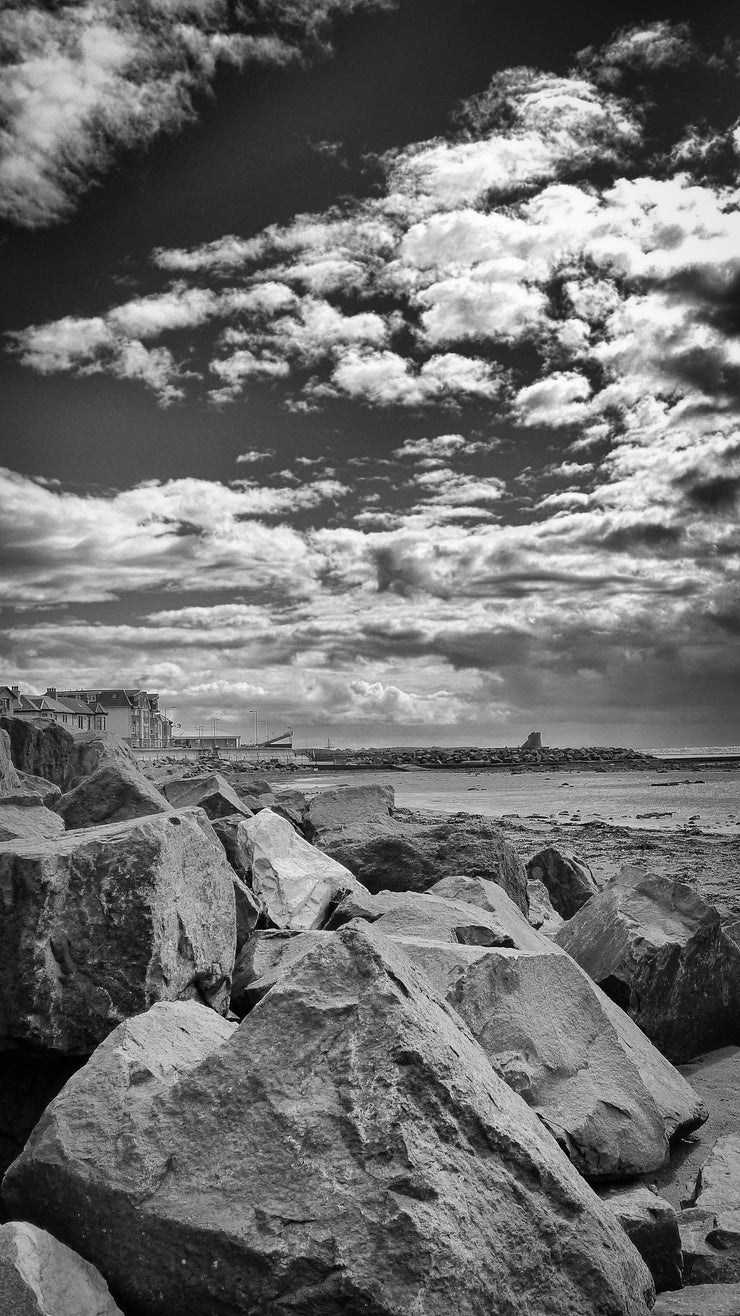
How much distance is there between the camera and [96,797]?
20.3 ft

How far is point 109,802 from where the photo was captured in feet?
20.1

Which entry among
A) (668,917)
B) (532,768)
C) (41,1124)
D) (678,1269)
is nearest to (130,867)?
(41,1124)

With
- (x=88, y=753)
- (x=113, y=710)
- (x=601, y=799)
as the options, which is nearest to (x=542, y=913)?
(x=88, y=753)

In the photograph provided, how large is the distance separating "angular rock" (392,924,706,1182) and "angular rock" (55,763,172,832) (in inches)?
97.3

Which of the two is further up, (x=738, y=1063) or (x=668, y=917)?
(x=668, y=917)

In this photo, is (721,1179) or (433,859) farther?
(433,859)

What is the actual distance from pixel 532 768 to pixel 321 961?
209 ft

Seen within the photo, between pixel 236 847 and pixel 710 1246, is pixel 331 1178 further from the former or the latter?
pixel 236 847

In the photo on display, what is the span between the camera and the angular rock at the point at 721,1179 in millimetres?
3512

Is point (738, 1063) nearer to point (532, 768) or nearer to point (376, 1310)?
point (376, 1310)

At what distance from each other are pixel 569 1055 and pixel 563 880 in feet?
21.5

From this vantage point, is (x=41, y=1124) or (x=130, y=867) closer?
(x=41, y=1124)

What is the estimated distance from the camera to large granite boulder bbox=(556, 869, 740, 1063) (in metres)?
5.34

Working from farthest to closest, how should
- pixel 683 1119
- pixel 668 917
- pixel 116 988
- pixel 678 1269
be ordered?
pixel 668 917, pixel 683 1119, pixel 116 988, pixel 678 1269
